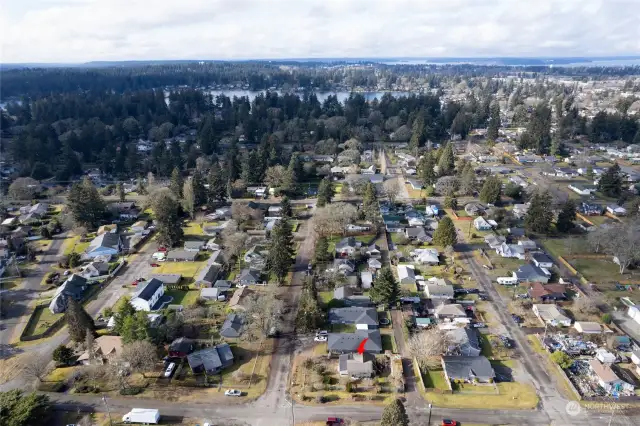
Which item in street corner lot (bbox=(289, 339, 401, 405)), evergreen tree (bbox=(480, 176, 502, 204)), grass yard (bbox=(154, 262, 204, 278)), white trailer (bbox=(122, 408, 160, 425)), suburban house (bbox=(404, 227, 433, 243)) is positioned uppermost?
evergreen tree (bbox=(480, 176, 502, 204))

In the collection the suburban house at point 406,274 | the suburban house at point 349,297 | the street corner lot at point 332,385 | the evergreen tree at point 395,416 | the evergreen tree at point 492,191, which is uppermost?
the evergreen tree at point 492,191

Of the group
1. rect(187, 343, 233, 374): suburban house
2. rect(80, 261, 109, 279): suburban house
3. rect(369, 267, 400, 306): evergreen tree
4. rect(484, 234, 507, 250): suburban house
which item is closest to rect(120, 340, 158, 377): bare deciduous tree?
rect(187, 343, 233, 374): suburban house

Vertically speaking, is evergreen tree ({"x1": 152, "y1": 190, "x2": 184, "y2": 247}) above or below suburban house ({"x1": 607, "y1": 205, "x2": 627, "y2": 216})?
above

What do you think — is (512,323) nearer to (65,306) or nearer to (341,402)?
(341,402)

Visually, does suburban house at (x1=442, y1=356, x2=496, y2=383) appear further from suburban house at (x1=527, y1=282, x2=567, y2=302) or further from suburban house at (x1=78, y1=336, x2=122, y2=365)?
suburban house at (x1=78, y1=336, x2=122, y2=365)

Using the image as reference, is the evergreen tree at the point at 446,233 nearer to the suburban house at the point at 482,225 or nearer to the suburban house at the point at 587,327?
the suburban house at the point at 482,225

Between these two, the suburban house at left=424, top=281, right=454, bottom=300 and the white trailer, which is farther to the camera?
the suburban house at left=424, top=281, right=454, bottom=300

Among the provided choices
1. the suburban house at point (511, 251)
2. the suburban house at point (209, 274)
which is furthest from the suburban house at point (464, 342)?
the suburban house at point (209, 274)

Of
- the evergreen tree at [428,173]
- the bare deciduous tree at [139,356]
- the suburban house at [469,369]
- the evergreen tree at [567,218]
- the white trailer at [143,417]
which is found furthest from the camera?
the evergreen tree at [428,173]
